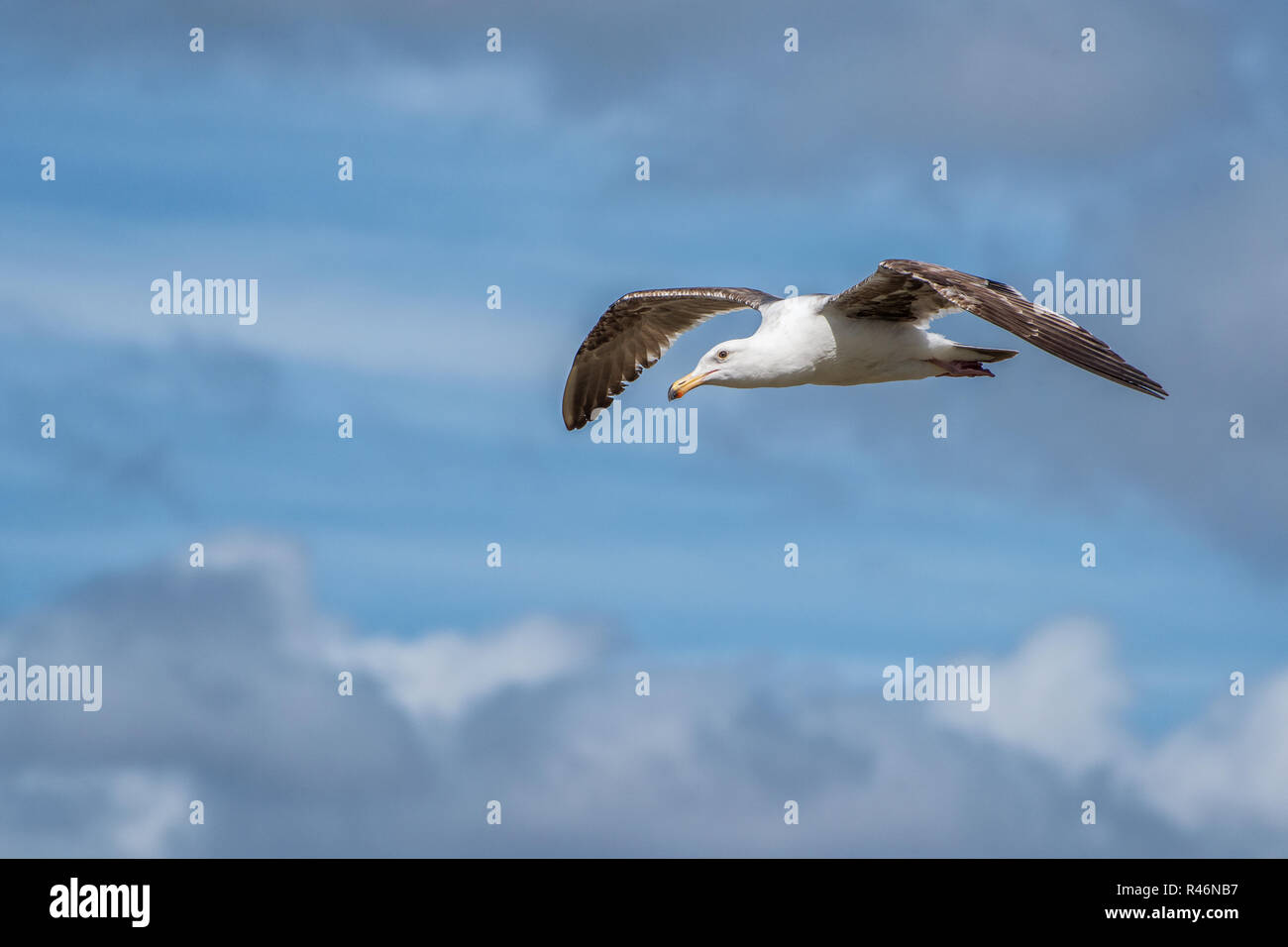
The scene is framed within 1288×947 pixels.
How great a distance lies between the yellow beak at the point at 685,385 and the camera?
794 inches

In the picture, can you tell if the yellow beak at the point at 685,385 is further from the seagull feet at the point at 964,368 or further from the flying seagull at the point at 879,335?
the seagull feet at the point at 964,368

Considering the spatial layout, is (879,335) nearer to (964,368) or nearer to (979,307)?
(964,368)

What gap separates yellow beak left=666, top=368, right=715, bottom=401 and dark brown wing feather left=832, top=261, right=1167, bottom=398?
2.02 m

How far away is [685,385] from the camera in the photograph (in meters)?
20.2

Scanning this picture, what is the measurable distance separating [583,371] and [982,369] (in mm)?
7732

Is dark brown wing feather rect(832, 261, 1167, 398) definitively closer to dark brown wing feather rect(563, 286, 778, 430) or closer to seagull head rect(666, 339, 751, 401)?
seagull head rect(666, 339, 751, 401)

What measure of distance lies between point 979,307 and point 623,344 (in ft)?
30.6

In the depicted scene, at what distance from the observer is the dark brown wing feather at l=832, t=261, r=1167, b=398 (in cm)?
1573

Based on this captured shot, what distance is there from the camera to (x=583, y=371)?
84.3 feet

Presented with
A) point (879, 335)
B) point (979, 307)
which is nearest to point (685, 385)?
point (879, 335)

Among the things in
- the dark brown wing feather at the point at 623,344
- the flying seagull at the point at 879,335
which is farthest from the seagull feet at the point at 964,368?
the dark brown wing feather at the point at 623,344

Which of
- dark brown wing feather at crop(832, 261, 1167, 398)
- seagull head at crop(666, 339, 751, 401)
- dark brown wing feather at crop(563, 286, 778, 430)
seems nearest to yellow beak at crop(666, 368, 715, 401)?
seagull head at crop(666, 339, 751, 401)

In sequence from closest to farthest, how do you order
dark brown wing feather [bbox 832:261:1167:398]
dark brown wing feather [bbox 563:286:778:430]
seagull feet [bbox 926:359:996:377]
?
dark brown wing feather [bbox 832:261:1167:398] → seagull feet [bbox 926:359:996:377] → dark brown wing feather [bbox 563:286:778:430]

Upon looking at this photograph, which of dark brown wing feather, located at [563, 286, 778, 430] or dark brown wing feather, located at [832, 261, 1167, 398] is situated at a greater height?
dark brown wing feather, located at [563, 286, 778, 430]
